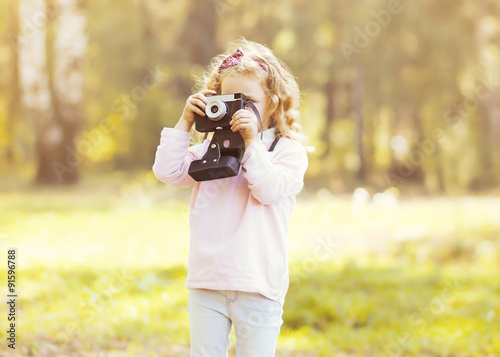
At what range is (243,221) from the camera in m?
2.34

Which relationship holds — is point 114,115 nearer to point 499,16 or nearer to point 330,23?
point 330,23

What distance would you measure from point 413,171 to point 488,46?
3.74 meters

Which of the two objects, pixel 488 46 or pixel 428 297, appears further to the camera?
pixel 488 46

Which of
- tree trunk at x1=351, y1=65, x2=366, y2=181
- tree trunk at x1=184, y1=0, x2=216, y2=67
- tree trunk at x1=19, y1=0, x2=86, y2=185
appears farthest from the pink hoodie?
tree trunk at x1=351, y1=65, x2=366, y2=181

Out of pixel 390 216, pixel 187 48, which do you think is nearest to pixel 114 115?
pixel 187 48

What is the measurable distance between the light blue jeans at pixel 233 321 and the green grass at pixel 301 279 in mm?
1594

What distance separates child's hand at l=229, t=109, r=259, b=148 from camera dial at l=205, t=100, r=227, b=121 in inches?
1.8

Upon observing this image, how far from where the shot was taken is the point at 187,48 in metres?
13.8

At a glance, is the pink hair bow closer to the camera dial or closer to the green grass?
the camera dial

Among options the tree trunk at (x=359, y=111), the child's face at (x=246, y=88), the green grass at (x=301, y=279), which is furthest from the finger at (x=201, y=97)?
the tree trunk at (x=359, y=111)

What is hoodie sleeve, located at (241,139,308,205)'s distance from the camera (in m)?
2.26

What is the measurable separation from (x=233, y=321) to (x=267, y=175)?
1.88 feet

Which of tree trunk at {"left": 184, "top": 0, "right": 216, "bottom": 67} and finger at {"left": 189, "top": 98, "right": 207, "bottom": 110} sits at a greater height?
tree trunk at {"left": 184, "top": 0, "right": 216, "bottom": 67}

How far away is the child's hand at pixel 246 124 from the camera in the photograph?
2268mm
